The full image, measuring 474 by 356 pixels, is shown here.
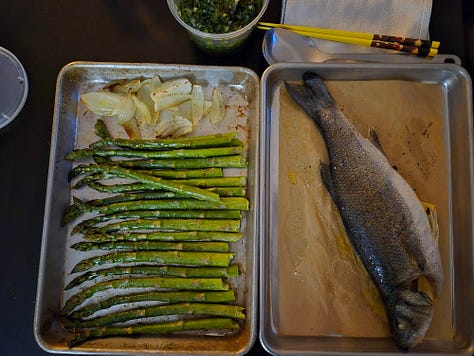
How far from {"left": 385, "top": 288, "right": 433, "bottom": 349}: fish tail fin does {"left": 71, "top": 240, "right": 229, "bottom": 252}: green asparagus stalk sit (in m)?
0.66

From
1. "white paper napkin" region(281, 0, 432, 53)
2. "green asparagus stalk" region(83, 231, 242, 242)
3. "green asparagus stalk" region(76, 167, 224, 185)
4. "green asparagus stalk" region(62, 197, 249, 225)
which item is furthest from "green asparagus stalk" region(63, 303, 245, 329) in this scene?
"white paper napkin" region(281, 0, 432, 53)

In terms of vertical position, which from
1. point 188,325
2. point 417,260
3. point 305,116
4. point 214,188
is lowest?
point 188,325

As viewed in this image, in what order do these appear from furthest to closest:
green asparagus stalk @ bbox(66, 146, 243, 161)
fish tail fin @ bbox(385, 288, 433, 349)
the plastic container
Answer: green asparagus stalk @ bbox(66, 146, 243, 161), the plastic container, fish tail fin @ bbox(385, 288, 433, 349)

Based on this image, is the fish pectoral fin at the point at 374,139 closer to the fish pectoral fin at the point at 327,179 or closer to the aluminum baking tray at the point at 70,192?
the fish pectoral fin at the point at 327,179

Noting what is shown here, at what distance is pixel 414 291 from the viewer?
1.64 meters

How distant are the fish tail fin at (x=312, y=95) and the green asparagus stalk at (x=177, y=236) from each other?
581 mm

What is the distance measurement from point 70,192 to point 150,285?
0.51 m

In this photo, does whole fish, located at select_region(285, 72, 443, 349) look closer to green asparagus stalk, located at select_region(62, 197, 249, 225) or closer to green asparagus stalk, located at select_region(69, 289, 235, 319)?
green asparagus stalk, located at select_region(62, 197, 249, 225)

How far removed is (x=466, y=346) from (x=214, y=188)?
1.11 metres

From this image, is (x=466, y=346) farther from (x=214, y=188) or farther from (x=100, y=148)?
(x=100, y=148)

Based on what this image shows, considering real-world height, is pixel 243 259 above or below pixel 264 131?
below

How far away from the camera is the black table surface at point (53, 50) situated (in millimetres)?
1860

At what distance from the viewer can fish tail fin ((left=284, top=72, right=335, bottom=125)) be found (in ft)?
6.01

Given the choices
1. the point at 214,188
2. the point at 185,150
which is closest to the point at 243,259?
→ the point at 214,188
